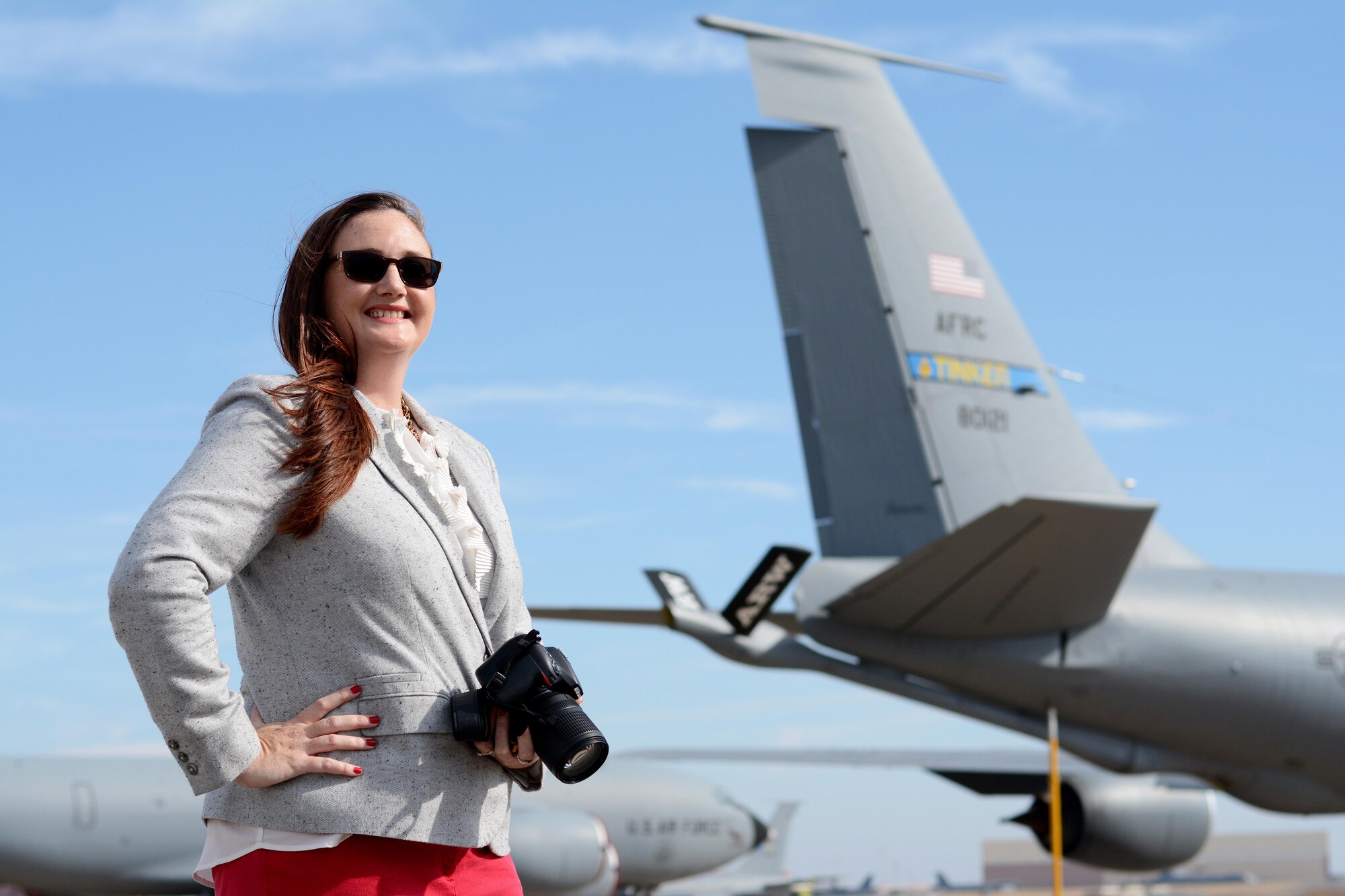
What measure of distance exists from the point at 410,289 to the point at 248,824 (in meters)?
0.91

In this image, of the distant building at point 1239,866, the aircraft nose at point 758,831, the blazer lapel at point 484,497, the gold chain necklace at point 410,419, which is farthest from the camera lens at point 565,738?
the distant building at point 1239,866

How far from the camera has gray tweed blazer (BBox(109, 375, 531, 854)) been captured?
6.30 ft

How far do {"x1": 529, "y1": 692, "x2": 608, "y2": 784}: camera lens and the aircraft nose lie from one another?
68.6 feet

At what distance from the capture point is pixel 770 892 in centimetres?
2409

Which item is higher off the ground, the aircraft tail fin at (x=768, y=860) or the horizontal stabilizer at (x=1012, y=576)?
the horizontal stabilizer at (x=1012, y=576)

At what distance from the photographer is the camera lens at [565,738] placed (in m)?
2.09

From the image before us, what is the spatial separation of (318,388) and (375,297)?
0.23 m

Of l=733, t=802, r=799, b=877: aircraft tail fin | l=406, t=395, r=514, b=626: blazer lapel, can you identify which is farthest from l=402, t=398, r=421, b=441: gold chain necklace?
l=733, t=802, r=799, b=877: aircraft tail fin

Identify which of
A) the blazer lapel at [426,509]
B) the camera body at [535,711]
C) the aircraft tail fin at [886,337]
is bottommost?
the camera body at [535,711]

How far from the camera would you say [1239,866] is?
67938 mm

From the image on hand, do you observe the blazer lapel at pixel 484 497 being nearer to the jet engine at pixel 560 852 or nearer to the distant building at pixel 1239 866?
the jet engine at pixel 560 852

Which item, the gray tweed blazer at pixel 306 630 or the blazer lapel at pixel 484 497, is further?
the blazer lapel at pixel 484 497

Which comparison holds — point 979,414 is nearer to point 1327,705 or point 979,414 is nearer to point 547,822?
point 1327,705

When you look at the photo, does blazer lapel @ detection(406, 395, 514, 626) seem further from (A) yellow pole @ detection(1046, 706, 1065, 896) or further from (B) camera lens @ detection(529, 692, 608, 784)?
(A) yellow pole @ detection(1046, 706, 1065, 896)
